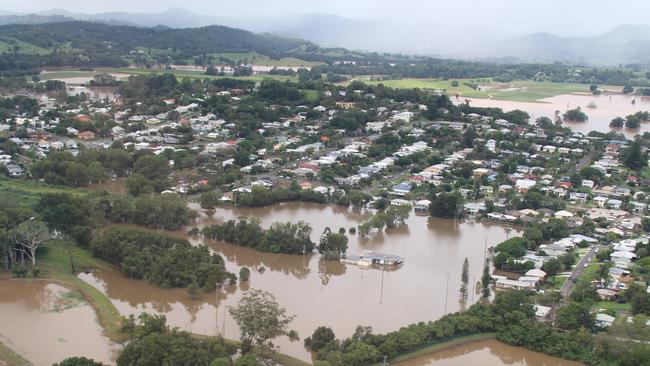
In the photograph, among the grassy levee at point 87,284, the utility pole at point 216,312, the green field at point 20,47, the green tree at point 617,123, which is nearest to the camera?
the grassy levee at point 87,284

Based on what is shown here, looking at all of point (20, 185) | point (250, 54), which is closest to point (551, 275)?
point (20, 185)

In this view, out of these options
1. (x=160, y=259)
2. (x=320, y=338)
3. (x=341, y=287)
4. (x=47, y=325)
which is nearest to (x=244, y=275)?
(x=160, y=259)

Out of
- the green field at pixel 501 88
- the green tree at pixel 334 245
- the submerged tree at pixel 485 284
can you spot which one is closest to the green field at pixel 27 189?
the green tree at pixel 334 245

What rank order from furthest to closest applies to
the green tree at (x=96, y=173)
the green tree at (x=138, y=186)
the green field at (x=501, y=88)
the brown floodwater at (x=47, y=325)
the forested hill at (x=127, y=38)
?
the forested hill at (x=127, y=38), the green field at (x=501, y=88), the green tree at (x=96, y=173), the green tree at (x=138, y=186), the brown floodwater at (x=47, y=325)

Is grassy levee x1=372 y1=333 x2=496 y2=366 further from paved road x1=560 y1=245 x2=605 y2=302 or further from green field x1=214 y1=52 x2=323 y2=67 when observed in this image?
green field x1=214 y1=52 x2=323 y2=67

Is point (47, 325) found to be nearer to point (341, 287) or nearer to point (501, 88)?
point (341, 287)

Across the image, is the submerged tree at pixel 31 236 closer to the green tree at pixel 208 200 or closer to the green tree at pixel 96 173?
the green tree at pixel 208 200

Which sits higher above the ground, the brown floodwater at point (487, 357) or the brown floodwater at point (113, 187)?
the brown floodwater at point (113, 187)
